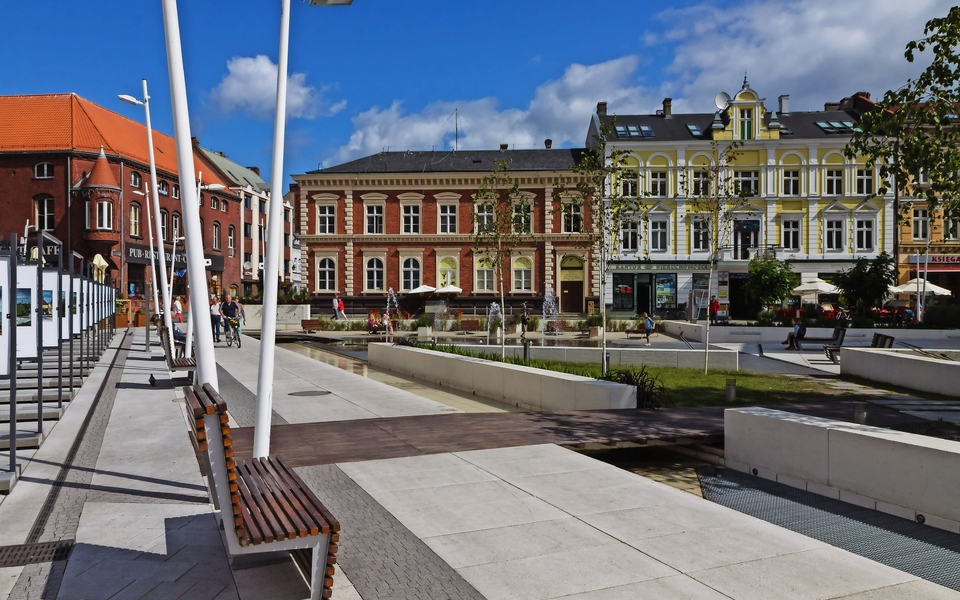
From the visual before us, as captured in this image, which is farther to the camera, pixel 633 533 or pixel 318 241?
pixel 318 241

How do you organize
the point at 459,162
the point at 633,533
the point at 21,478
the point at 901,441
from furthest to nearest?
the point at 459,162 < the point at 21,478 < the point at 901,441 < the point at 633,533

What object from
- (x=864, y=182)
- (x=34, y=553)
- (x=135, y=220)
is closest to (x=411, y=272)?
(x=135, y=220)

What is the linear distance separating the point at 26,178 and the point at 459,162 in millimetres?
29458

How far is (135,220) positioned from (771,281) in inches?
1656

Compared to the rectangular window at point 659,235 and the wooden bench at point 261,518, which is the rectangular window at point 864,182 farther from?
the wooden bench at point 261,518

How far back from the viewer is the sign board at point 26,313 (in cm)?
1084

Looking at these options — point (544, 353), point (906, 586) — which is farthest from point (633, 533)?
point (544, 353)

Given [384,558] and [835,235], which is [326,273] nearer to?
[835,235]

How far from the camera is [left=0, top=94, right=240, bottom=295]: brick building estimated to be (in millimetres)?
50844

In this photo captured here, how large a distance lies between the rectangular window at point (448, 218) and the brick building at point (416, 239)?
71 mm

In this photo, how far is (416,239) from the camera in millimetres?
54188

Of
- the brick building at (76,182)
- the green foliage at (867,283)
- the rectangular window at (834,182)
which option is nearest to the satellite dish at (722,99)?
the rectangular window at (834,182)

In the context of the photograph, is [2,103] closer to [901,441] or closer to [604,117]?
[604,117]

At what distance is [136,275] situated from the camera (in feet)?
175
